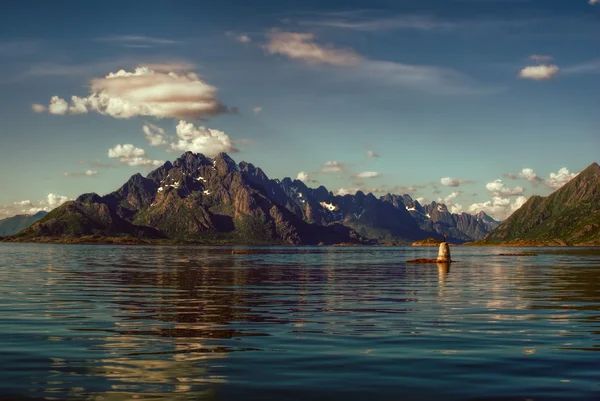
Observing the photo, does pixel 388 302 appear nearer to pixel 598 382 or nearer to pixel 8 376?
pixel 598 382

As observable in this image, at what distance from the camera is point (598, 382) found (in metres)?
19.1

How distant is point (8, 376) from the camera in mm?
19266

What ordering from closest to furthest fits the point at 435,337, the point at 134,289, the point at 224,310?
1. the point at 435,337
2. the point at 224,310
3. the point at 134,289

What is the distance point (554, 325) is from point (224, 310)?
66.7ft

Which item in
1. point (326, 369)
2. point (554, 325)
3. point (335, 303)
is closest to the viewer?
point (326, 369)

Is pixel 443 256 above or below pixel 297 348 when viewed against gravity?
below

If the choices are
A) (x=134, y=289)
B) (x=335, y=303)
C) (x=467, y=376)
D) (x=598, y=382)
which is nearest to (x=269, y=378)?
(x=467, y=376)

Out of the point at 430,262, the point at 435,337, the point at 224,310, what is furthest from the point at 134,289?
the point at 430,262

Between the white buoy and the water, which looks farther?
the white buoy

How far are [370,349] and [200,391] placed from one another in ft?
31.3

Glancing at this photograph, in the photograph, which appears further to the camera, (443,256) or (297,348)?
(443,256)

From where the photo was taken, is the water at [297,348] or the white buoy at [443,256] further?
the white buoy at [443,256]

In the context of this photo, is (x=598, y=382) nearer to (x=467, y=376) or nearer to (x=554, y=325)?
(x=467, y=376)

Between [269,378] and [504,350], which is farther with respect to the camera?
[504,350]
